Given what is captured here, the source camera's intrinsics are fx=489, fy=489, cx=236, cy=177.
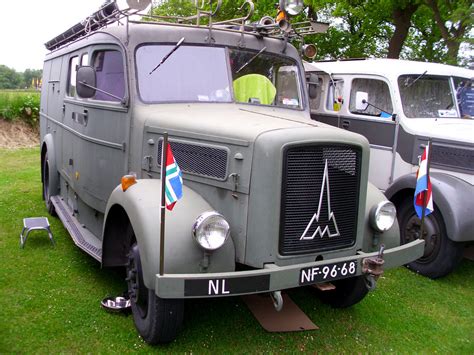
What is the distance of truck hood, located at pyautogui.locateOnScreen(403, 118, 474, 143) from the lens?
5512 mm

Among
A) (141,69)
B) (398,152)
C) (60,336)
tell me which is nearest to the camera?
(60,336)

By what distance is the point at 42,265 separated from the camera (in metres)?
5.10

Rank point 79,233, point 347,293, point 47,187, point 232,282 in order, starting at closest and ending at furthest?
point 232,282 → point 347,293 → point 79,233 → point 47,187

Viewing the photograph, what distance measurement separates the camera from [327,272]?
331 cm

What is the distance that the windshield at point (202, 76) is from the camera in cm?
422

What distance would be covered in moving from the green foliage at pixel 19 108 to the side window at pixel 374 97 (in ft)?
40.8

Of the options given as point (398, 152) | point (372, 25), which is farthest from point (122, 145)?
point (372, 25)

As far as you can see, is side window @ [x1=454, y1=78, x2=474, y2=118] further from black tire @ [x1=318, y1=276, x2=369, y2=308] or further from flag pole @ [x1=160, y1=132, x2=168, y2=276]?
flag pole @ [x1=160, y1=132, x2=168, y2=276]

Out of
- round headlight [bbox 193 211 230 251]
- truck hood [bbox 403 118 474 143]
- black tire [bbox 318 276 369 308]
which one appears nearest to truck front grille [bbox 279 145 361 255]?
round headlight [bbox 193 211 230 251]

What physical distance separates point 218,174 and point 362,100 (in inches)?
151

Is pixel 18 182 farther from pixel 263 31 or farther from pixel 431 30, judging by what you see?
pixel 431 30

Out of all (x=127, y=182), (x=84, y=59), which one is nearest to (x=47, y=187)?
(x=84, y=59)

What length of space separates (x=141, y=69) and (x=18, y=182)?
246 inches

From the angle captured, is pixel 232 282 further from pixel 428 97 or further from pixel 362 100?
pixel 428 97
